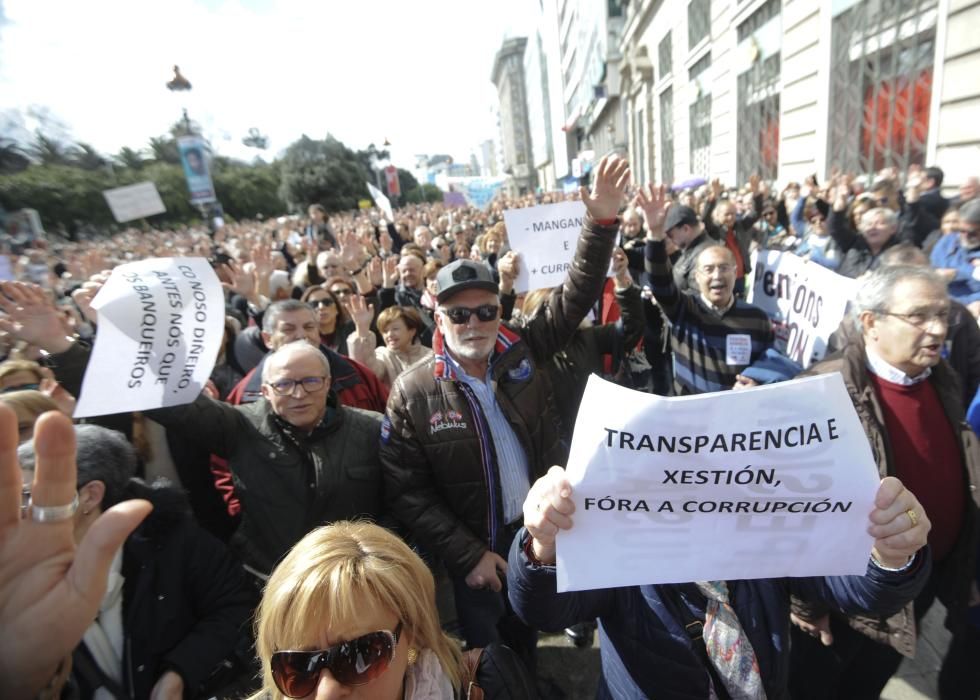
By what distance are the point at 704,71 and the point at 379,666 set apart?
22.5 m

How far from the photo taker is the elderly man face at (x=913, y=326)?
1.90 metres

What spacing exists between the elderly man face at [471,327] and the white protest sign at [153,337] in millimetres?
1049

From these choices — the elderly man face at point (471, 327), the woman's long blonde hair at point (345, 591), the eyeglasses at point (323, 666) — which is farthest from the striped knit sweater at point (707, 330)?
the eyeglasses at point (323, 666)

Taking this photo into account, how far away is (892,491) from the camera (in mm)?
1123

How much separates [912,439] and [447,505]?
1823mm

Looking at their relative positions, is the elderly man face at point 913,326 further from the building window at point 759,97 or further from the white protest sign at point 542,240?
the building window at point 759,97

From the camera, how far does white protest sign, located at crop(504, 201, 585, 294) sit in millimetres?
4066

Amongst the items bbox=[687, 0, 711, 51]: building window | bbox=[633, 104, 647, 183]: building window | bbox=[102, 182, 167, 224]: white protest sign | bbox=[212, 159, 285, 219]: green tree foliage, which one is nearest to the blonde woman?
bbox=[102, 182, 167, 224]: white protest sign

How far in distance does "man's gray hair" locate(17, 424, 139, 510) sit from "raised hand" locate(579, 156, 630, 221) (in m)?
2.07

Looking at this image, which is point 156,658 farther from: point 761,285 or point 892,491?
point 761,285

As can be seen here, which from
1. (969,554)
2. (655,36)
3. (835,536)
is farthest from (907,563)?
(655,36)

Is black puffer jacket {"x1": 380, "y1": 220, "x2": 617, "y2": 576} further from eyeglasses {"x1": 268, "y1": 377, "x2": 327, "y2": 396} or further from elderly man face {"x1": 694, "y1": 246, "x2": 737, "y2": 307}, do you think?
elderly man face {"x1": 694, "y1": 246, "x2": 737, "y2": 307}

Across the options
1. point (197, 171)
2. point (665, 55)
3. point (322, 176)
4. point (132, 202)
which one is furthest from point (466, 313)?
point (322, 176)

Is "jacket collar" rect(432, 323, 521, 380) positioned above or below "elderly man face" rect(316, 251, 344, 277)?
below
